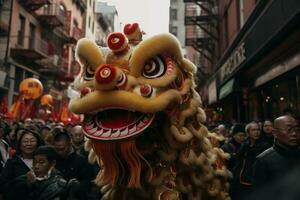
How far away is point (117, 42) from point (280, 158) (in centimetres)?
202

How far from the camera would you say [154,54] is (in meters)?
2.92

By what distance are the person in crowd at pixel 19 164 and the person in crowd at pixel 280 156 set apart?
2.59 m

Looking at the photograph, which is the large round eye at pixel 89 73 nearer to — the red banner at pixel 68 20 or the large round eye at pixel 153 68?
the large round eye at pixel 153 68

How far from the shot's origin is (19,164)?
4453 millimetres

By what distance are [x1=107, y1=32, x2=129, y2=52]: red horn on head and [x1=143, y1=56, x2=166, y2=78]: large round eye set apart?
264mm

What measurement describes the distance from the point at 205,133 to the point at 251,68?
10343 millimetres

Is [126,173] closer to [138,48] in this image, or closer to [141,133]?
[141,133]

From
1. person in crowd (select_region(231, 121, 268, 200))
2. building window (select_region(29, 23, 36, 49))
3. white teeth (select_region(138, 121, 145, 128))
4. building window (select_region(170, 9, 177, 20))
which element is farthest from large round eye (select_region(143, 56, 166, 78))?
building window (select_region(170, 9, 177, 20))

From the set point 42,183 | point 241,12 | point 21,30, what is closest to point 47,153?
point 42,183

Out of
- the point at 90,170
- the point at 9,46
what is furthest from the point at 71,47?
the point at 90,170

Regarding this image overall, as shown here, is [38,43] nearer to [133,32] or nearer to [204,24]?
[204,24]

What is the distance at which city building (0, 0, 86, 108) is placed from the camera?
71.2 feet

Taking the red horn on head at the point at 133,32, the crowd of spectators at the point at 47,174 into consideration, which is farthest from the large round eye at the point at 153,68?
the crowd of spectators at the point at 47,174

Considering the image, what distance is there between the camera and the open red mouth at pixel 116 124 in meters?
2.76
